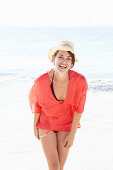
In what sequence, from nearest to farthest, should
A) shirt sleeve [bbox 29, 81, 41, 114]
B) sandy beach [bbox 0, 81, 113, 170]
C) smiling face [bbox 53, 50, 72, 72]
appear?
smiling face [bbox 53, 50, 72, 72]
shirt sleeve [bbox 29, 81, 41, 114]
sandy beach [bbox 0, 81, 113, 170]

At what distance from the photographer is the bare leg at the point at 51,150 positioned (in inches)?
111

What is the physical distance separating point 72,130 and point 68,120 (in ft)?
0.41

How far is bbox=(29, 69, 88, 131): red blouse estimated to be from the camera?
9.36ft

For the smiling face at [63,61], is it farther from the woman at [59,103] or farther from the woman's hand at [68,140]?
the woman's hand at [68,140]

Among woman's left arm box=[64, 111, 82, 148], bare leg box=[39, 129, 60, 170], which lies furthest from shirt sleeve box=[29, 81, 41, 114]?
woman's left arm box=[64, 111, 82, 148]

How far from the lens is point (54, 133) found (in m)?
2.92

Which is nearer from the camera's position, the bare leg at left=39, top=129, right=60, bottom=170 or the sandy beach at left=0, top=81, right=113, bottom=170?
the bare leg at left=39, top=129, right=60, bottom=170

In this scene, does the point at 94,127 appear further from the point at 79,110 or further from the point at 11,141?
the point at 79,110

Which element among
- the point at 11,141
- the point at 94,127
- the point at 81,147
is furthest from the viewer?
the point at 94,127

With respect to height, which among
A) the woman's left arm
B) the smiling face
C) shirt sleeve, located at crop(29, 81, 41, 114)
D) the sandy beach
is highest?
the smiling face

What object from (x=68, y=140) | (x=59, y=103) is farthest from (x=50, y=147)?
(x=59, y=103)

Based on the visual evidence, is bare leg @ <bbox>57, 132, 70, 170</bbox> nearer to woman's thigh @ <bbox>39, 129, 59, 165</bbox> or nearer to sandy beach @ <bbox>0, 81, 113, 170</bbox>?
woman's thigh @ <bbox>39, 129, 59, 165</bbox>

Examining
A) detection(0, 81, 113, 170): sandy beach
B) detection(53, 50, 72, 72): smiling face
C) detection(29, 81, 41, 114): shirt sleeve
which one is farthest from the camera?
detection(0, 81, 113, 170): sandy beach

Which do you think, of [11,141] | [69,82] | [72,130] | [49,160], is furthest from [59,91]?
[11,141]
